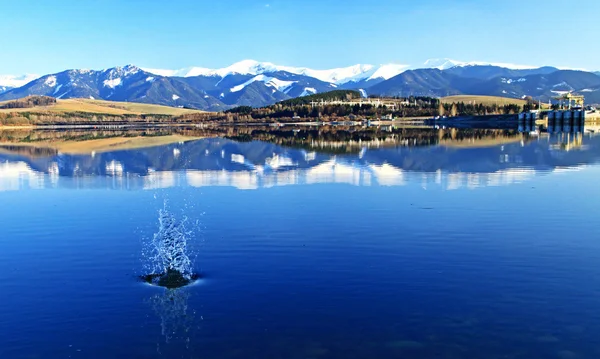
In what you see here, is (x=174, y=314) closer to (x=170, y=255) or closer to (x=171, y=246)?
(x=170, y=255)

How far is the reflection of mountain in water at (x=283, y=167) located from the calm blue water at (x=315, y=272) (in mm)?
Answer: 2518

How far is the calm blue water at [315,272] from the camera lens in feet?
33.0

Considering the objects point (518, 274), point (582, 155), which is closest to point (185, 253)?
point (518, 274)

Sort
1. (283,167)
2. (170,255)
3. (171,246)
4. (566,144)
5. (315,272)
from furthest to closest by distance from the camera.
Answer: (566,144), (283,167), (171,246), (170,255), (315,272)

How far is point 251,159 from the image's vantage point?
46.9m

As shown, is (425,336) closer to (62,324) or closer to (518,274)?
(518,274)

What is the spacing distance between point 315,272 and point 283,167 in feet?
84.2

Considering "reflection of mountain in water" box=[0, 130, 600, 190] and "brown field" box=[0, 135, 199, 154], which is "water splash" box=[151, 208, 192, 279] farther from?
"brown field" box=[0, 135, 199, 154]

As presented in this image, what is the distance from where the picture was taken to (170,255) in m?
15.7

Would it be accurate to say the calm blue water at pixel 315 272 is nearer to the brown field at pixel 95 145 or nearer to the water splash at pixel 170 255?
the water splash at pixel 170 255

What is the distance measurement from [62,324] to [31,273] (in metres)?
4.07

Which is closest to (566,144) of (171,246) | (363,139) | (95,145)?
(363,139)

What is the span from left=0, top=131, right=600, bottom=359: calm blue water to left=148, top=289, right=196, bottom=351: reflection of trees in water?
41 millimetres

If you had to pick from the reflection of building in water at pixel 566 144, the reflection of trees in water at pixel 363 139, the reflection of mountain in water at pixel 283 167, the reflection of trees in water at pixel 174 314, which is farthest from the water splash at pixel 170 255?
the reflection of building in water at pixel 566 144
